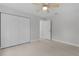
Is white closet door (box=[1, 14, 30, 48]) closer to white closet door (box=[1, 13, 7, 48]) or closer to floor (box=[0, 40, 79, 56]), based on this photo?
white closet door (box=[1, 13, 7, 48])

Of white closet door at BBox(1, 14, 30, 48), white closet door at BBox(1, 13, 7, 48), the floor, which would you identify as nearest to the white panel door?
white closet door at BBox(1, 14, 30, 48)

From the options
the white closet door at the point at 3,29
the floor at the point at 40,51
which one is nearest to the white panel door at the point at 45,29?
the floor at the point at 40,51

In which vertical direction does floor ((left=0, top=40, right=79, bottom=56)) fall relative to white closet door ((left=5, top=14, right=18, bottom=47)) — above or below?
below

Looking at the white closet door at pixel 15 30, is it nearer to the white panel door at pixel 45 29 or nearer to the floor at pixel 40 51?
the floor at pixel 40 51

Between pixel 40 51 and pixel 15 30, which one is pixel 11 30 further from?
pixel 40 51

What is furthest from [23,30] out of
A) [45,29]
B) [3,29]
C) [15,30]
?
[45,29]

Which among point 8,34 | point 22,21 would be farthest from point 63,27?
point 8,34

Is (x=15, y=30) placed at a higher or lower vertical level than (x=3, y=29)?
lower

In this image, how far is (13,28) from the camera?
180 inches

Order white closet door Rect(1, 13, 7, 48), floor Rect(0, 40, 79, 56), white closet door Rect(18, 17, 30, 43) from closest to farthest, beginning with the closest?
floor Rect(0, 40, 79, 56)
white closet door Rect(1, 13, 7, 48)
white closet door Rect(18, 17, 30, 43)

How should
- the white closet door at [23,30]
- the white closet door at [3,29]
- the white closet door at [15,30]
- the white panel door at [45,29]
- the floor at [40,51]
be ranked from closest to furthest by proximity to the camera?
the floor at [40,51] → the white closet door at [3,29] → the white closet door at [15,30] → the white closet door at [23,30] → the white panel door at [45,29]

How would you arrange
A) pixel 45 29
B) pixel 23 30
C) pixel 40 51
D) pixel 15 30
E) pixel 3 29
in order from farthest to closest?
1. pixel 45 29
2. pixel 23 30
3. pixel 15 30
4. pixel 3 29
5. pixel 40 51

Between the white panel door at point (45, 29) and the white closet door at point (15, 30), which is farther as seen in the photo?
the white panel door at point (45, 29)

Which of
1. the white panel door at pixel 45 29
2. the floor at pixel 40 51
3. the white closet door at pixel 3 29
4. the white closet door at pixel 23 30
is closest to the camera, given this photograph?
the floor at pixel 40 51
